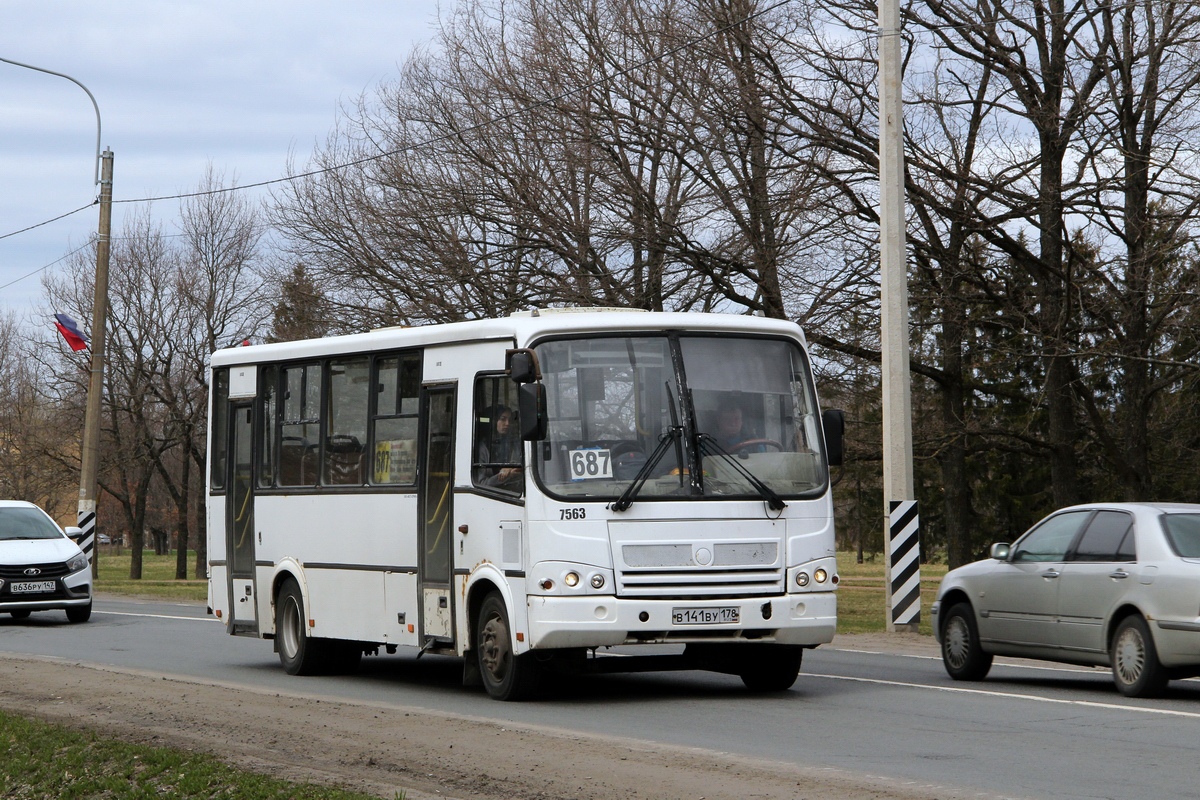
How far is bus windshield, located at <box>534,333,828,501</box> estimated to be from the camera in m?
12.1

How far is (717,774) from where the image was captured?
8.54 metres

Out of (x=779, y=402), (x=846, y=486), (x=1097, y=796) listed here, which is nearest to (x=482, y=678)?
(x=779, y=402)

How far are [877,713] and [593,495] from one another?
8.20 ft

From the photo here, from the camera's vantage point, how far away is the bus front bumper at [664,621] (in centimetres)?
1170

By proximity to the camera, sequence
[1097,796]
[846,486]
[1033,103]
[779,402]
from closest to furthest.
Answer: [1097,796], [779,402], [1033,103], [846,486]

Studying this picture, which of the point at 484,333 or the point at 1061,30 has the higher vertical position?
the point at 1061,30

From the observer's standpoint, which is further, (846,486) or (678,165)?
(846,486)

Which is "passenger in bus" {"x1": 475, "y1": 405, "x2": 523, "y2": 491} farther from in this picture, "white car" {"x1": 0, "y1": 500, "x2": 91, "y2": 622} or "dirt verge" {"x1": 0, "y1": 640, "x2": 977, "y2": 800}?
"white car" {"x1": 0, "y1": 500, "x2": 91, "y2": 622}

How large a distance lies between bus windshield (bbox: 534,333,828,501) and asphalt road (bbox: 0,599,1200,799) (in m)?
1.65

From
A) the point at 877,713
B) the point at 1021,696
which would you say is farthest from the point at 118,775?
the point at 1021,696

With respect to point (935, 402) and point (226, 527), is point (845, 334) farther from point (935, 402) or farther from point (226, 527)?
point (226, 527)

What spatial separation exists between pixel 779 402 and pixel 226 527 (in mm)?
6677

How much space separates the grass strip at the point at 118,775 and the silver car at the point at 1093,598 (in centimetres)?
653

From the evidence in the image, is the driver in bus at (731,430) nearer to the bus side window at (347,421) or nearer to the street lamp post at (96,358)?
the bus side window at (347,421)
